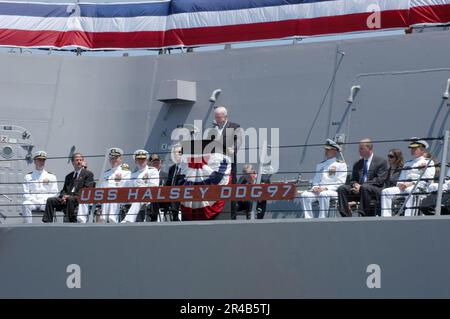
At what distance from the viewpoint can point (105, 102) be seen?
1104 centimetres

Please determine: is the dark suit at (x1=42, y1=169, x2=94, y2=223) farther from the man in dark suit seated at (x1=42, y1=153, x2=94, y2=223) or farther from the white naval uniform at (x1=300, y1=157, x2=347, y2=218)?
the white naval uniform at (x1=300, y1=157, x2=347, y2=218)

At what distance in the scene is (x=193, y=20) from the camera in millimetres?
11047

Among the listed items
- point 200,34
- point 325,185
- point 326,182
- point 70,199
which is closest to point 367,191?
point 325,185

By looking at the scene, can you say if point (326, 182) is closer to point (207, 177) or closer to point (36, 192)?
point (207, 177)

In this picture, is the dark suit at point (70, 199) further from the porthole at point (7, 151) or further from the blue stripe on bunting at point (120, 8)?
the blue stripe on bunting at point (120, 8)

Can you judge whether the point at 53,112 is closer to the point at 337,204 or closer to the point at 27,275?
the point at 27,275

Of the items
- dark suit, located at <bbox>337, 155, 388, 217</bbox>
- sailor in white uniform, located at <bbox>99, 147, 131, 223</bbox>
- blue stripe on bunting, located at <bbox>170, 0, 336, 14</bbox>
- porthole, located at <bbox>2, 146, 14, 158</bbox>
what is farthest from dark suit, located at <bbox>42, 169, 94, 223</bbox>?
blue stripe on bunting, located at <bbox>170, 0, 336, 14</bbox>

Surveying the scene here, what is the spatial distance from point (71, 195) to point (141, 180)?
727 mm

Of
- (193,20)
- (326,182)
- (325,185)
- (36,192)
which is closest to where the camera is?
(325,185)

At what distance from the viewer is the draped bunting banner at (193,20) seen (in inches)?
387

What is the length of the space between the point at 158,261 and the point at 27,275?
50.3 inches

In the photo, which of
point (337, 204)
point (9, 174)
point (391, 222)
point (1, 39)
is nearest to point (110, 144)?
point (9, 174)

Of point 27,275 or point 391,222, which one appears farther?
point 27,275

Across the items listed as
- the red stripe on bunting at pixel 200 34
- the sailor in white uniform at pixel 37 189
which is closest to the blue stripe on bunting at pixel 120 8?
the red stripe on bunting at pixel 200 34
